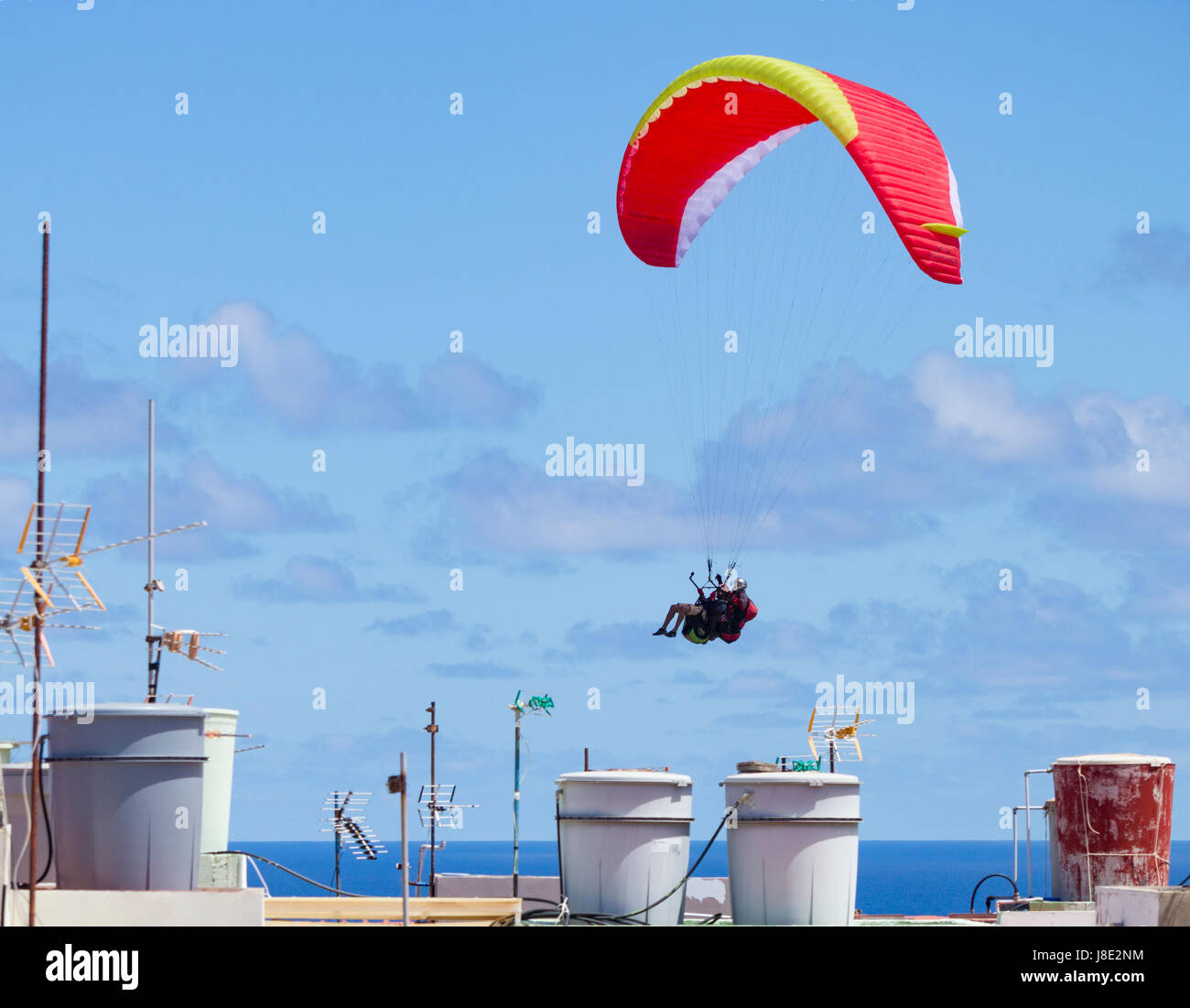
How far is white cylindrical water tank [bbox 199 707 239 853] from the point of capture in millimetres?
26812

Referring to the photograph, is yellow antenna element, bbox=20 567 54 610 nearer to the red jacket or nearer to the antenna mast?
the antenna mast

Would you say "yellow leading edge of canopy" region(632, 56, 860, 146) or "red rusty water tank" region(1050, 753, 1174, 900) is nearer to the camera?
"red rusty water tank" region(1050, 753, 1174, 900)

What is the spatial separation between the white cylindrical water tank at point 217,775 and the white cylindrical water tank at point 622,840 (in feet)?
19.0

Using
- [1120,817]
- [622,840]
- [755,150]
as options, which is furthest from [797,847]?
[755,150]

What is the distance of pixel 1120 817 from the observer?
27.9 m

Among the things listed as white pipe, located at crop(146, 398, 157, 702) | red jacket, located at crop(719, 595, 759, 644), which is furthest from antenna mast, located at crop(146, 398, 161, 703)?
red jacket, located at crop(719, 595, 759, 644)

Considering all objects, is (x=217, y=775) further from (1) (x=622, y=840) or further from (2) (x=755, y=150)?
(2) (x=755, y=150)

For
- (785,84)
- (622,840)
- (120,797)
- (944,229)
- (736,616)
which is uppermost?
(785,84)

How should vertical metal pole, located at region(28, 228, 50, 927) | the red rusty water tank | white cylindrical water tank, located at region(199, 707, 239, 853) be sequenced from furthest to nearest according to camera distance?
the red rusty water tank
white cylindrical water tank, located at region(199, 707, 239, 853)
vertical metal pole, located at region(28, 228, 50, 927)

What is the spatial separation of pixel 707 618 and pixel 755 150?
12226 mm

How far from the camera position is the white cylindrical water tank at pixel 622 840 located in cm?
2480

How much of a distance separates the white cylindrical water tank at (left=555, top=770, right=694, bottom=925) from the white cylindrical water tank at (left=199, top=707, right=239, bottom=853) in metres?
5.78
